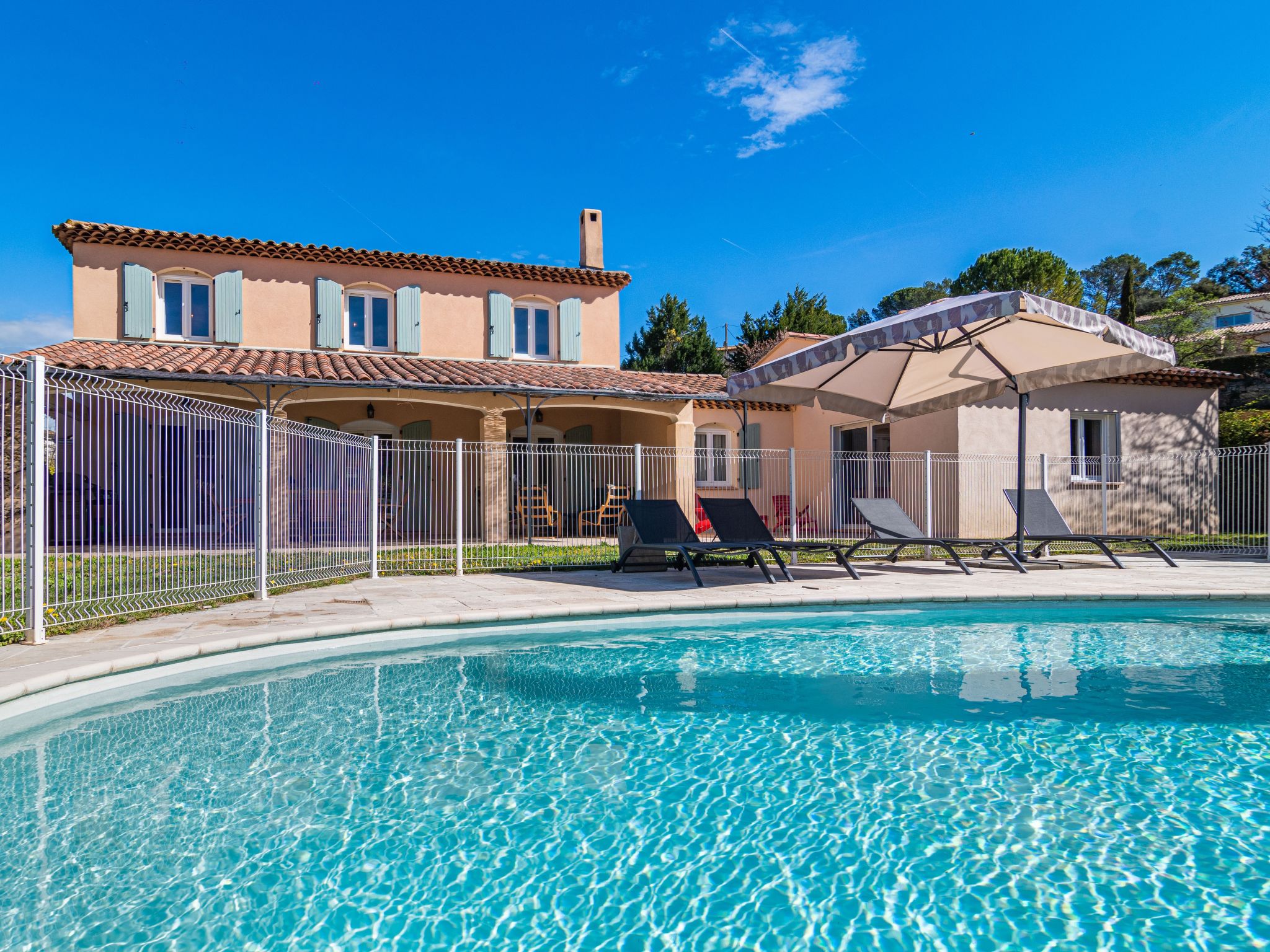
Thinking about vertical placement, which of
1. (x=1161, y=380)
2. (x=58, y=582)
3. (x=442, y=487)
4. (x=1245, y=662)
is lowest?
(x=1245, y=662)

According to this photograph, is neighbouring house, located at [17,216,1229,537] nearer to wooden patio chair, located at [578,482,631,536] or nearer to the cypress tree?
wooden patio chair, located at [578,482,631,536]

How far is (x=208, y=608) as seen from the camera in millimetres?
7449

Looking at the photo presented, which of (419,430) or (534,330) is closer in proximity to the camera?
(419,430)

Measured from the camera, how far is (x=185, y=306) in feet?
54.3

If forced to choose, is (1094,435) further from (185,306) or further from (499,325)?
(185,306)

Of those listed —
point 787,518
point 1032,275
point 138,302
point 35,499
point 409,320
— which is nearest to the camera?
point 35,499

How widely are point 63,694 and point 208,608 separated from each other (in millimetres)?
3142

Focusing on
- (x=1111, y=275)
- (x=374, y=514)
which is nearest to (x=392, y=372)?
(x=374, y=514)

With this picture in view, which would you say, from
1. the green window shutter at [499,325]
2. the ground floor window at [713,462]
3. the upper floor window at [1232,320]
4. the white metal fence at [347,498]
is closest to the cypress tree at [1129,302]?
the white metal fence at [347,498]

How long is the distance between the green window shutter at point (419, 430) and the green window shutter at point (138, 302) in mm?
5451

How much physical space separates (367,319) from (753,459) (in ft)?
31.3

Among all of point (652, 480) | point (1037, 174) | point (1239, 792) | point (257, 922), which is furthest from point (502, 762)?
point (1037, 174)

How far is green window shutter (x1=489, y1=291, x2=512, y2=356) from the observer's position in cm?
1845

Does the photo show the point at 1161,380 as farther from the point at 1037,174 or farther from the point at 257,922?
the point at 257,922
